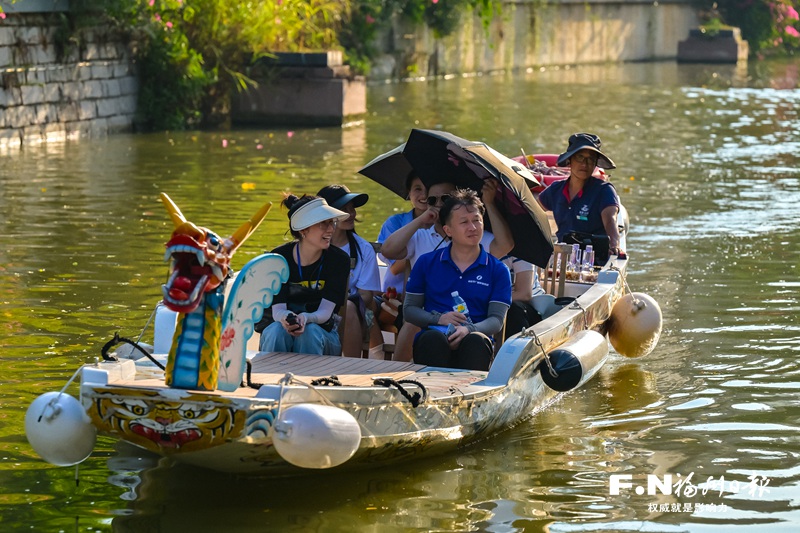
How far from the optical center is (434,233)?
25.1ft

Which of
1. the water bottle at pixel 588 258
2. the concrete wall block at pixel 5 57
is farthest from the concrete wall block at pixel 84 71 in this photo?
the water bottle at pixel 588 258

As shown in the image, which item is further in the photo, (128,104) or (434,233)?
(128,104)

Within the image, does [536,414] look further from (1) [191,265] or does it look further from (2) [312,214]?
(1) [191,265]

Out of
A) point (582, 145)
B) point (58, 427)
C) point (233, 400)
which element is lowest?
point (58, 427)

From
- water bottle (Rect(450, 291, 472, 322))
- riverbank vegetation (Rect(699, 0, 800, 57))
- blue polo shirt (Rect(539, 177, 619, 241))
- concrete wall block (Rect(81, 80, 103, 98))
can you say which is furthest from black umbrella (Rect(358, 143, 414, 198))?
riverbank vegetation (Rect(699, 0, 800, 57))

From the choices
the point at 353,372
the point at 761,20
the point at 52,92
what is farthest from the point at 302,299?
the point at 761,20

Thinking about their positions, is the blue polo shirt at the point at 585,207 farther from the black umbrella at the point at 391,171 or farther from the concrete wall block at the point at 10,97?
the concrete wall block at the point at 10,97

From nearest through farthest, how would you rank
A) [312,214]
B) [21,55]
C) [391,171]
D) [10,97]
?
[312,214]
[391,171]
[10,97]
[21,55]

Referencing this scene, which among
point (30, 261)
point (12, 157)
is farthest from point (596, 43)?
point (30, 261)

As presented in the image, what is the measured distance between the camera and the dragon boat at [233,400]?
5469 millimetres

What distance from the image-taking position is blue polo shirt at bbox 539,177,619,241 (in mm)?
9617

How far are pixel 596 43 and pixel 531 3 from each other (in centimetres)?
462

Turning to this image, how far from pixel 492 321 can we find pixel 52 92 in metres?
12.6

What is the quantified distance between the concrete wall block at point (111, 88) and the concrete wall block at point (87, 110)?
321 mm
